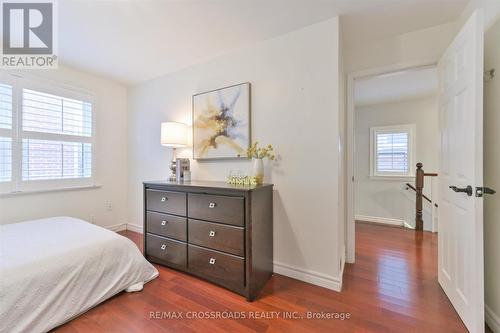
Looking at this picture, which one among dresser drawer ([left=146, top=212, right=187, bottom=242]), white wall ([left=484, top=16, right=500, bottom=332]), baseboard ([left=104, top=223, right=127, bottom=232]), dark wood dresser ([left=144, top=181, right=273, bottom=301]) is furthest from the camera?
baseboard ([left=104, top=223, right=127, bottom=232])

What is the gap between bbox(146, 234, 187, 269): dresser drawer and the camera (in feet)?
6.90

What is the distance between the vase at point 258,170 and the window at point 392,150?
3.54 metres

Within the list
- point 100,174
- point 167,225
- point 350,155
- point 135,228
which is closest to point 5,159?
point 100,174

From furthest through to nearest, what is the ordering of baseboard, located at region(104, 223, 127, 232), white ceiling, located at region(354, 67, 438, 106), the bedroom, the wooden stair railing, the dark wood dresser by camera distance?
the wooden stair railing
baseboard, located at region(104, 223, 127, 232)
white ceiling, located at region(354, 67, 438, 106)
the dark wood dresser
the bedroom

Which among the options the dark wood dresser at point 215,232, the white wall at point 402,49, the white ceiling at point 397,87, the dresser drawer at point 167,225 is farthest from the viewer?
the white ceiling at point 397,87

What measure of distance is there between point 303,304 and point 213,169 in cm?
166

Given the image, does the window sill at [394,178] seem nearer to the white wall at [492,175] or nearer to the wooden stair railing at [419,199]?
the wooden stair railing at [419,199]

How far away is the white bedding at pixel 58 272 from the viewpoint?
128 centimetres

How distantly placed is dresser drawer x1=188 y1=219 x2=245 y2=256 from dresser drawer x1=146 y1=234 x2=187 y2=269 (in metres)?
0.20

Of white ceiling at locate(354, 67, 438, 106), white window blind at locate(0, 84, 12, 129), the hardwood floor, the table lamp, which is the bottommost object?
the hardwood floor

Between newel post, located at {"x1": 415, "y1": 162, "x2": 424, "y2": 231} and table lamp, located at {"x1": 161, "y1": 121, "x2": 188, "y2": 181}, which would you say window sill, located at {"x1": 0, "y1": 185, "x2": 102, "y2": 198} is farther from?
newel post, located at {"x1": 415, "y1": 162, "x2": 424, "y2": 231}

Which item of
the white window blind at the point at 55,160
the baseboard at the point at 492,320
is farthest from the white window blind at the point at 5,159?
the baseboard at the point at 492,320

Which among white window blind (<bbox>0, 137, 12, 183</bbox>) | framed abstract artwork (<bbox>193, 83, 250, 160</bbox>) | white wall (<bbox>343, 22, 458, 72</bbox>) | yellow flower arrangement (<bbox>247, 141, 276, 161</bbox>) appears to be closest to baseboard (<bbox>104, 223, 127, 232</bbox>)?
white window blind (<bbox>0, 137, 12, 183</bbox>)

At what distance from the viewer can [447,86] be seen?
5.69ft
